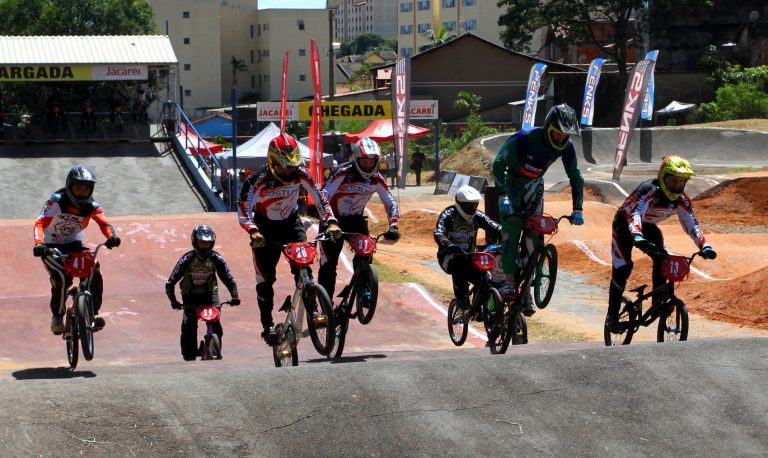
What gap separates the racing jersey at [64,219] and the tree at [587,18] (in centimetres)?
5433

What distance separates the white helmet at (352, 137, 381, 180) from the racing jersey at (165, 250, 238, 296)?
171 centimetres

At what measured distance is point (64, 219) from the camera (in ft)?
Answer: 33.9

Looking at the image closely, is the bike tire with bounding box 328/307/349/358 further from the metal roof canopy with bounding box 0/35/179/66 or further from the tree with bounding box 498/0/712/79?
the tree with bounding box 498/0/712/79

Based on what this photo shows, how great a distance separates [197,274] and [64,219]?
55.3 inches

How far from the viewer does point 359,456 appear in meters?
6.13

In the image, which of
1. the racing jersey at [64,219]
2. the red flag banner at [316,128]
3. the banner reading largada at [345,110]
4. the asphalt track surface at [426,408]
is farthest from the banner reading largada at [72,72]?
the asphalt track surface at [426,408]

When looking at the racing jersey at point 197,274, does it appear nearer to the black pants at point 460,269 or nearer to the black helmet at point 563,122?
the black pants at point 460,269

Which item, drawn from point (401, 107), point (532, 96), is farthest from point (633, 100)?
point (401, 107)

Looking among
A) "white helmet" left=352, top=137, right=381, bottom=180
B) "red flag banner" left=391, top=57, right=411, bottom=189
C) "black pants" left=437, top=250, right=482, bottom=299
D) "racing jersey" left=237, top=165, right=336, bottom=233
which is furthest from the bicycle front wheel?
"red flag banner" left=391, top=57, right=411, bottom=189

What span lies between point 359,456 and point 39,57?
29208 millimetres

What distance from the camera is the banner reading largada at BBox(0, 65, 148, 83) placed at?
32.2 metres

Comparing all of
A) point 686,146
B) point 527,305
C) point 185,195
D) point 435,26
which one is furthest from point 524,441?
point 435,26

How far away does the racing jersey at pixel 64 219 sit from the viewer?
10.2m

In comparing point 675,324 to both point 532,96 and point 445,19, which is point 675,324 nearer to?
point 532,96
